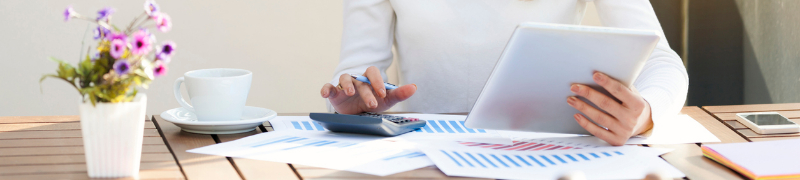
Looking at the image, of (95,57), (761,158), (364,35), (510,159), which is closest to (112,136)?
(95,57)

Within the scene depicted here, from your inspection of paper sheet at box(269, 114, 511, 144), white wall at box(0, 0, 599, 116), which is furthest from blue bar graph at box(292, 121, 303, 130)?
white wall at box(0, 0, 599, 116)

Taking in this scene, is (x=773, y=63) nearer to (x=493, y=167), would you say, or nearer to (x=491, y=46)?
(x=491, y=46)

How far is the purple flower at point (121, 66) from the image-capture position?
592 mm

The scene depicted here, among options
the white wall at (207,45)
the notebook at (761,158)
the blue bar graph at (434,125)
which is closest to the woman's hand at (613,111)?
the notebook at (761,158)

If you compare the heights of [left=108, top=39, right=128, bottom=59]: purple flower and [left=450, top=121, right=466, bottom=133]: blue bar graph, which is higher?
[left=108, top=39, right=128, bottom=59]: purple flower

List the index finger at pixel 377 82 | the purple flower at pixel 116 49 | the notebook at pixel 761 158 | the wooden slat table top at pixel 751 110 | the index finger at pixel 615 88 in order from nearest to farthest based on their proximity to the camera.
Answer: the purple flower at pixel 116 49
the notebook at pixel 761 158
the index finger at pixel 615 88
the wooden slat table top at pixel 751 110
the index finger at pixel 377 82

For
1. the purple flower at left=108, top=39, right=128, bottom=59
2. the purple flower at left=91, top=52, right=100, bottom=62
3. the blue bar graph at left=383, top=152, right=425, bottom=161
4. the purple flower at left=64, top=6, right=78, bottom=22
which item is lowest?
the blue bar graph at left=383, top=152, right=425, bottom=161

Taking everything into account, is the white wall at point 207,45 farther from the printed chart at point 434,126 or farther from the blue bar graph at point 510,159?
the blue bar graph at point 510,159

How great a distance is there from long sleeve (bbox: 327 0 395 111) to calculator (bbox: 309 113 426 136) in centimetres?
49

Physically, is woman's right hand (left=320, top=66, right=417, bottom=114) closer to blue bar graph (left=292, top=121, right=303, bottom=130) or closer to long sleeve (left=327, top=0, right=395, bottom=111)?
blue bar graph (left=292, top=121, right=303, bottom=130)

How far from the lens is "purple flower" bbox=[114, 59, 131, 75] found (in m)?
0.59

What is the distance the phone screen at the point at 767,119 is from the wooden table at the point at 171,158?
0.09 feet

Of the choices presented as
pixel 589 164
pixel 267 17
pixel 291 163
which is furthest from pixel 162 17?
pixel 267 17

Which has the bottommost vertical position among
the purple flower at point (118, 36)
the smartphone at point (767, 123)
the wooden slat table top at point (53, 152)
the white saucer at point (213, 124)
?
the wooden slat table top at point (53, 152)
